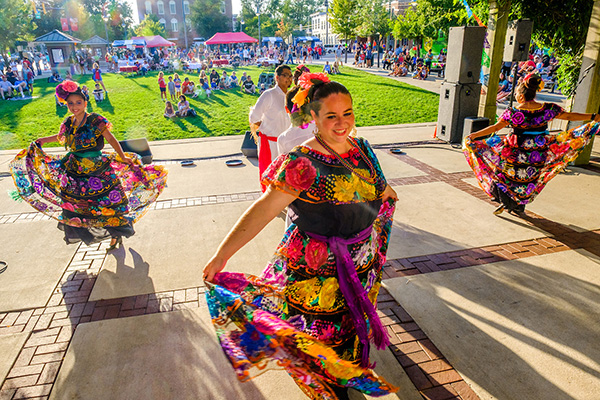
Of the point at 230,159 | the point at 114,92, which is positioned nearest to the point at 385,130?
the point at 230,159

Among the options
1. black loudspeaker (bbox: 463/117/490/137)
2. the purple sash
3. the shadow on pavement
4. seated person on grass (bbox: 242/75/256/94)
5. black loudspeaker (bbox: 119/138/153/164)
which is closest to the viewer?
the purple sash

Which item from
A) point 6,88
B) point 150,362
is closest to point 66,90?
point 150,362

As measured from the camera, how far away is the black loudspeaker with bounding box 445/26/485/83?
941cm

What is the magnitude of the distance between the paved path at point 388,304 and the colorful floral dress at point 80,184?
431 millimetres

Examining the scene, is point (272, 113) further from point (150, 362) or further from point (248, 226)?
point (248, 226)

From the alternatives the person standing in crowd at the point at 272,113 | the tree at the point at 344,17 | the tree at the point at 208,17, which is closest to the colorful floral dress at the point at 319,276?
the person standing in crowd at the point at 272,113

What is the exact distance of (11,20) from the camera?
96.7ft

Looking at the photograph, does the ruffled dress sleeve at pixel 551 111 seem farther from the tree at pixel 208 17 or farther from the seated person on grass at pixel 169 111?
the tree at pixel 208 17

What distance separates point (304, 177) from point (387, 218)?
0.95m

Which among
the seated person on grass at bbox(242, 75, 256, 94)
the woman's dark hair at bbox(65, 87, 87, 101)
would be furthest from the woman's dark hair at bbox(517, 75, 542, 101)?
the seated person on grass at bbox(242, 75, 256, 94)

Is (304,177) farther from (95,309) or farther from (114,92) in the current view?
(114,92)

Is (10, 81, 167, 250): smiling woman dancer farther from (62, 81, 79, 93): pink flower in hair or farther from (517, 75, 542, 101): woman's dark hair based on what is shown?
(517, 75, 542, 101): woman's dark hair

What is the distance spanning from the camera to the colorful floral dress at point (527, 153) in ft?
17.6

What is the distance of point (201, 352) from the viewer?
335cm
